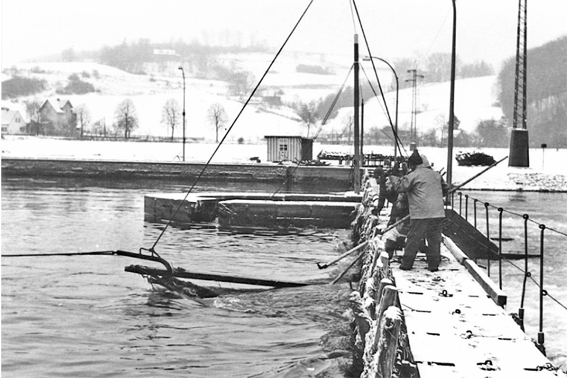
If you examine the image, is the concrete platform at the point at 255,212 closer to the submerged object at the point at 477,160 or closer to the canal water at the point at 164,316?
the canal water at the point at 164,316

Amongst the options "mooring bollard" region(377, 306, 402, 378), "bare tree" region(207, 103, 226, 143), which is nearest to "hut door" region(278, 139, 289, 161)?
"mooring bollard" region(377, 306, 402, 378)

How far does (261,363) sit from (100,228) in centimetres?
1811

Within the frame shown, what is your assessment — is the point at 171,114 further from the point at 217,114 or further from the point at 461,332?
the point at 461,332

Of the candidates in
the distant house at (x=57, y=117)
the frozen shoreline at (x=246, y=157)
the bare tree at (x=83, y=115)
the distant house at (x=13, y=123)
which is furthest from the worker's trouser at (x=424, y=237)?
the bare tree at (x=83, y=115)

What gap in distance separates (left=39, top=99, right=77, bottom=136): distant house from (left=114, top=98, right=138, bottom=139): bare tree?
894 cm

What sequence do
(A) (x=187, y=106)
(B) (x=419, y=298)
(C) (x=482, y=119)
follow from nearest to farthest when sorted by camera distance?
(B) (x=419, y=298) → (C) (x=482, y=119) → (A) (x=187, y=106)

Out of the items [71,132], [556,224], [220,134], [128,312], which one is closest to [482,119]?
[220,134]

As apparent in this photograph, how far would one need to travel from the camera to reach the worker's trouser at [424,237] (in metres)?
11.1

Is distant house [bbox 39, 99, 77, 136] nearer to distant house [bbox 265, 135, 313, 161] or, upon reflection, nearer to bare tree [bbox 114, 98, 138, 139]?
bare tree [bbox 114, 98, 138, 139]

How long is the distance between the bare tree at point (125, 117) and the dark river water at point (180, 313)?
121131 mm

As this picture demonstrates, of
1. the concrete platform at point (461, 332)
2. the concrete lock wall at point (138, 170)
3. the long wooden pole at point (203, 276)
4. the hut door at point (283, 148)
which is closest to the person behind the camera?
the concrete platform at point (461, 332)

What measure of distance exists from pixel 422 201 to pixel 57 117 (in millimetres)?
172504

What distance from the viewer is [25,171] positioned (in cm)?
6244

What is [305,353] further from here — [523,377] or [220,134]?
[220,134]
